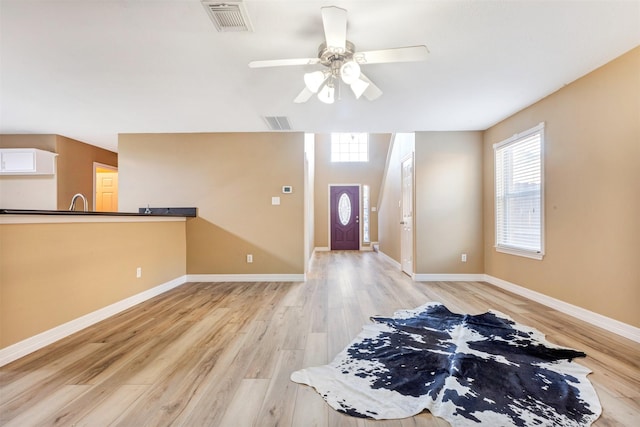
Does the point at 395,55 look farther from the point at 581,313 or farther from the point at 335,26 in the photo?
the point at 581,313

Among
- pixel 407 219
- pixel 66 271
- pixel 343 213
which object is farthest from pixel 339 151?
pixel 66 271

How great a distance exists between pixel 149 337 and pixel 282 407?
1.50m

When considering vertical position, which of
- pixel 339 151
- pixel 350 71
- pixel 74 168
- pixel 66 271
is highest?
pixel 339 151

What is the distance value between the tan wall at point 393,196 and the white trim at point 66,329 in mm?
4264

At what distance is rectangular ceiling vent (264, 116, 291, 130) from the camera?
370cm

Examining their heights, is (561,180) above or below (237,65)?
below

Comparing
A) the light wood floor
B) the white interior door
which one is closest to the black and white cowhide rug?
the light wood floor

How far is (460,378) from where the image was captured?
1.67 metres

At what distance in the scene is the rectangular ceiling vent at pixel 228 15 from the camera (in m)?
1.70

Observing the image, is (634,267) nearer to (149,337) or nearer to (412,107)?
(412,107)

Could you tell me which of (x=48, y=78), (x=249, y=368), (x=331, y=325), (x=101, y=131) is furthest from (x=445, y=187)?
(x=101, y=131)

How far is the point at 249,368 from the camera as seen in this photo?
183 cm

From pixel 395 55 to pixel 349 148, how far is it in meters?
7.09

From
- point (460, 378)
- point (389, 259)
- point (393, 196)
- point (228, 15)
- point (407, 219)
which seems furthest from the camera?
point (389, 259)
